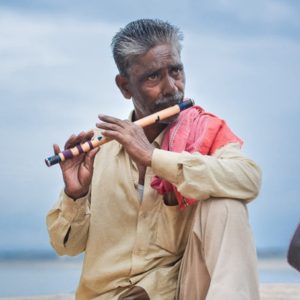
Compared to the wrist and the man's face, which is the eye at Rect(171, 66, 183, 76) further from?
the wrist

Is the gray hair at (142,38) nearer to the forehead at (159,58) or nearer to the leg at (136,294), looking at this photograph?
the forehead at (159,58)

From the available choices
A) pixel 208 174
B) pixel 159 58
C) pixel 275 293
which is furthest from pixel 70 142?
pixel 275 293

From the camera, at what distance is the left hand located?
3.39m

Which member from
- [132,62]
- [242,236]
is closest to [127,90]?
[132,62]

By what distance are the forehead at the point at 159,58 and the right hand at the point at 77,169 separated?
0.35 meters

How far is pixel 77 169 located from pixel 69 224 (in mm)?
227

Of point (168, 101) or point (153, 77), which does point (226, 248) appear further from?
point (153, 77)

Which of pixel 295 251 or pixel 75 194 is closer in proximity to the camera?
pixel 295 251

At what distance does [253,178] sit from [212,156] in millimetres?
→ 177

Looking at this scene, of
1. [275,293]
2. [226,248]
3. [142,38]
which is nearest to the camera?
[226,248]

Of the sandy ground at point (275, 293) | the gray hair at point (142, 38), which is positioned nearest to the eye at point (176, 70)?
the gray hair at point (142, 38)

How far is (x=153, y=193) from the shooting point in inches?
143

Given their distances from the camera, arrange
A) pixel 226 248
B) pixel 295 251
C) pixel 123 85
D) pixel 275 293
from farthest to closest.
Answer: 1. pixel 275 293
2. pixel 123 85
3. pixel 226 248
4. pixel 295 251

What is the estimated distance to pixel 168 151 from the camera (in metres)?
3.40
